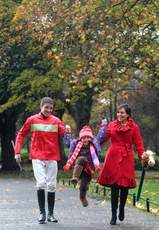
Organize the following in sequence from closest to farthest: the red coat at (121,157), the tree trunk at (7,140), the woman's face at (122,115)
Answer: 1. the red coat at (121,157)
2. the woman's face at (122,115)
3. the tree trunk at (7,140)

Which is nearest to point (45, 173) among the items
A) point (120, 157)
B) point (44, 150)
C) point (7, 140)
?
point (44, 150)

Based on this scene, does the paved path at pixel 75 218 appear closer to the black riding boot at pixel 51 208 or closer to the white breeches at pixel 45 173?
the black riding boot at pixel 51 208

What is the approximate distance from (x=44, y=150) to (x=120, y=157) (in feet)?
4.12

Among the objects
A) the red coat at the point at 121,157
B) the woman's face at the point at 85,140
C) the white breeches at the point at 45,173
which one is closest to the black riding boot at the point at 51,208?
the white breeches at the point at 45,173

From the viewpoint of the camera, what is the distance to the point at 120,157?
9.74 m

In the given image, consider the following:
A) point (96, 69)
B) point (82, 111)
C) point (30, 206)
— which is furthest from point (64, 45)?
point (82, 111)

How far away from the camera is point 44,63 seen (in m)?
31.1

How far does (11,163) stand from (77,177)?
1173 inches

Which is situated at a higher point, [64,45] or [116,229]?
[64,45]

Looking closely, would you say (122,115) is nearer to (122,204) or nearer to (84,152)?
(84,152)

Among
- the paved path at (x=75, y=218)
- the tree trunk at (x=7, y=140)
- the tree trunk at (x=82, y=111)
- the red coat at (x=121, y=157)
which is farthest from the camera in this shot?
the tree trunk at (x=7, y=140)

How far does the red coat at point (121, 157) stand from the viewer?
972cm

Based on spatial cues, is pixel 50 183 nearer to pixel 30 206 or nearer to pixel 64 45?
pixel 30 206

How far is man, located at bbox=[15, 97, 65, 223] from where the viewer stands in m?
9.90
